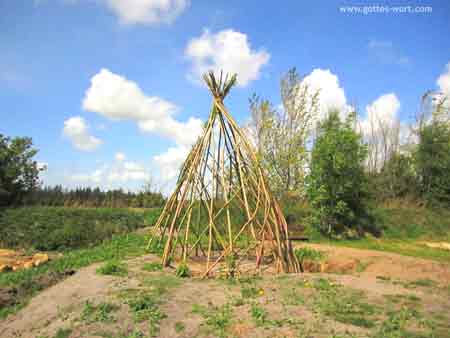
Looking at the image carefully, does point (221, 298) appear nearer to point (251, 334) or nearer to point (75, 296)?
point (251, 334)

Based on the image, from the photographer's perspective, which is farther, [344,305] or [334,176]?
[334,176]

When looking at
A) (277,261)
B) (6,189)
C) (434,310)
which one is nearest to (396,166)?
(277,261)

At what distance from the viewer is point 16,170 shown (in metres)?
12.6

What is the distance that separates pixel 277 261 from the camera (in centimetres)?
559

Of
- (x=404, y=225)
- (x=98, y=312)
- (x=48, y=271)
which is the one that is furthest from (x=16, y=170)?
(x=404, y=225)

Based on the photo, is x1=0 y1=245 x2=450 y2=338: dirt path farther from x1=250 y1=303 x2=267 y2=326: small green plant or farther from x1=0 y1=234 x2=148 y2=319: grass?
x1=0 y1=234 x2=148 y2=319: grass

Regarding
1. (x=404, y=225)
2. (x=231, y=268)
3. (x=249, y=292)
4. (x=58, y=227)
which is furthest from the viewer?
(x=404, y=225)

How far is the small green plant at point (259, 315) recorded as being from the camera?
9.79 ft

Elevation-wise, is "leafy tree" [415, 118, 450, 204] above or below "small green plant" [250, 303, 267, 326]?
above

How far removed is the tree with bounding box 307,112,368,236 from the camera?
37.0ft

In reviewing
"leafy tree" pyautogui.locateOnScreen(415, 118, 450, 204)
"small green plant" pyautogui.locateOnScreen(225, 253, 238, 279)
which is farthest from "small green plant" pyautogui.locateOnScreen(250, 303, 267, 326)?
"leafy tree" pyautogui.locateOnScreen(415, 118, 450, 204)

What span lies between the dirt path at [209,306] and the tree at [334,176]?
6.30 metres

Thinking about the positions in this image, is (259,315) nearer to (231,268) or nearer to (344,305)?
(344,305)

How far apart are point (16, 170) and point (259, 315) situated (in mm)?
12787
